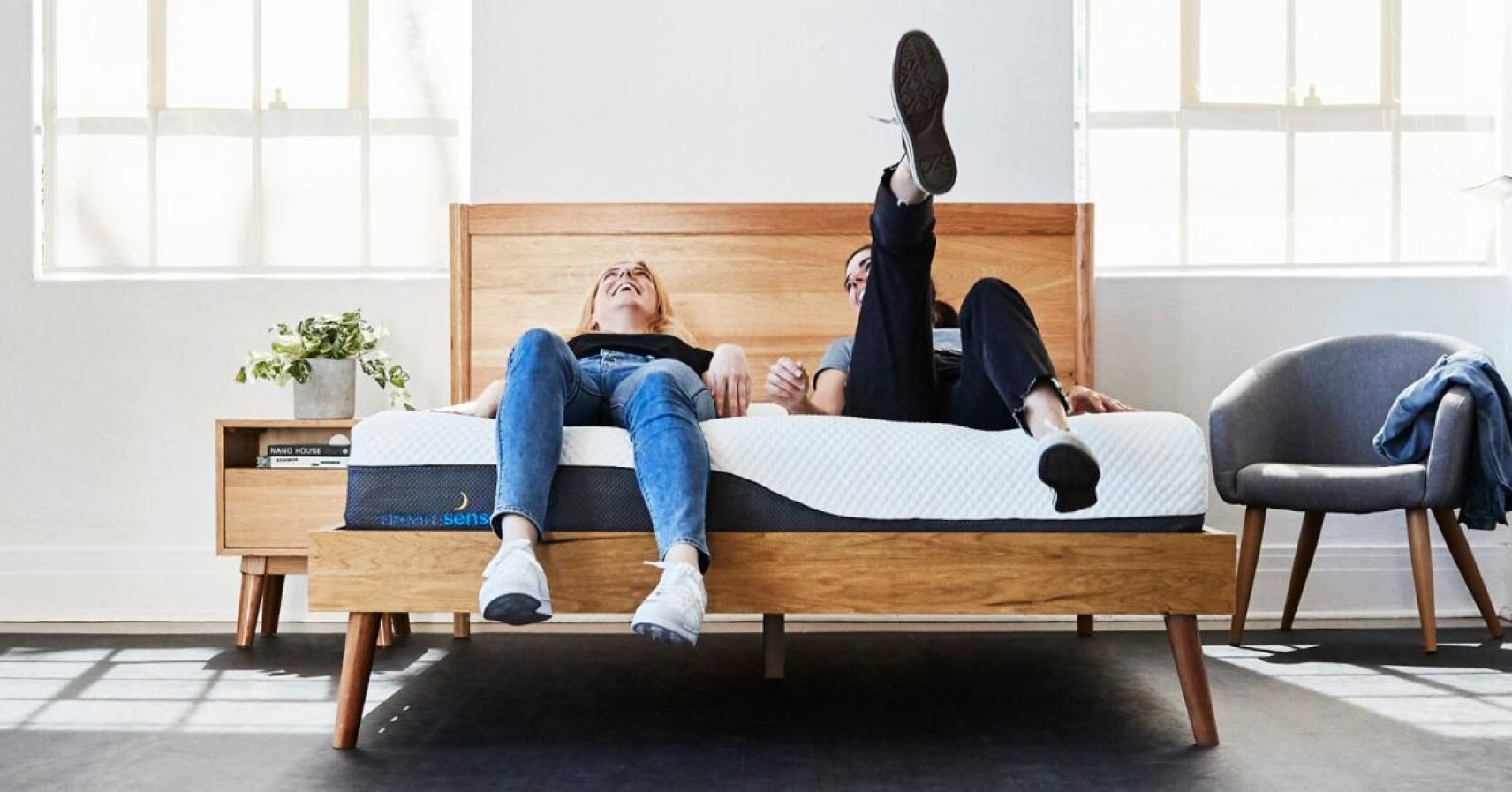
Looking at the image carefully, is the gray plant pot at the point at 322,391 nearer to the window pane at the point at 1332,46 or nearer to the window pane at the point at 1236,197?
the window pane at the point at 1236,197

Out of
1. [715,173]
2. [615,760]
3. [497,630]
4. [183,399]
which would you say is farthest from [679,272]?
[615,760]

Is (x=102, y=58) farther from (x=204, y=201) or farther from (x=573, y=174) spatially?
(x=573, y=174)

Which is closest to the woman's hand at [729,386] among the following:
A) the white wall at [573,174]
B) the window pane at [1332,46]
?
the white wall at [573,174]

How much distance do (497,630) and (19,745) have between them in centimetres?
154

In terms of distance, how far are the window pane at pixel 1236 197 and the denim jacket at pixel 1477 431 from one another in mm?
873

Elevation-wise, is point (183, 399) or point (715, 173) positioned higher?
point (715, 173)

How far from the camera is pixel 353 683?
7.12 feet

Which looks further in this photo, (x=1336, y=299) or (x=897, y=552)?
(x=1336, y=299)

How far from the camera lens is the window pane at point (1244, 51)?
4027 millimetres

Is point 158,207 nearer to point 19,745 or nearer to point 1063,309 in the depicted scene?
point 19,745

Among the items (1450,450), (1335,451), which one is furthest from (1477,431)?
(1335,451)

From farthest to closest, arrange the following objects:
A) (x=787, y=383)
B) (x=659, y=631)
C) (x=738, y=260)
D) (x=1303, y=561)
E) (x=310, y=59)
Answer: (x=310, y=59), (x=738, y=260), (x=1303, y=561), (x=787, y=383), (x=659, y=631)

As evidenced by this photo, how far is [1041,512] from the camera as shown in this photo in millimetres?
2223

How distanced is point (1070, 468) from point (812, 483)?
0.45 metres
